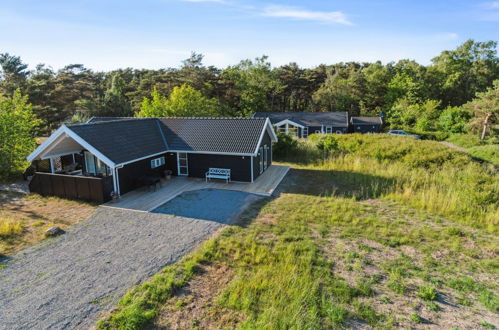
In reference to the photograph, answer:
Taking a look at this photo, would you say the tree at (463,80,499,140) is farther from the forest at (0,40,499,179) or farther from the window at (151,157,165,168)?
Answer: the window at (151,157,165,168)

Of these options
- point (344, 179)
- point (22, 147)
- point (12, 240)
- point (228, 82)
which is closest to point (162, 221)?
point (12, 240)

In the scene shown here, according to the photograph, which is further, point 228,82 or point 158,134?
point 228,82

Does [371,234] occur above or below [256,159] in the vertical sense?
below

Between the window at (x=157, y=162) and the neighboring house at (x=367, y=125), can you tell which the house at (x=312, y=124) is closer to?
the neighboring house at (x=367, y=125)

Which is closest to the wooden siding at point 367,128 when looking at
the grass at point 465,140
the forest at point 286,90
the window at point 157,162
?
the forest at point 286,90

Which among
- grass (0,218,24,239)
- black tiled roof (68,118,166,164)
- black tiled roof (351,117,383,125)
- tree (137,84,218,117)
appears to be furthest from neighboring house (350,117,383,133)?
grass (0,218,24,239)

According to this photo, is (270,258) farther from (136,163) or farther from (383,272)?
(136,163)

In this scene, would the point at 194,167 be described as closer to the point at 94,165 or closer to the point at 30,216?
the point at 94,165
